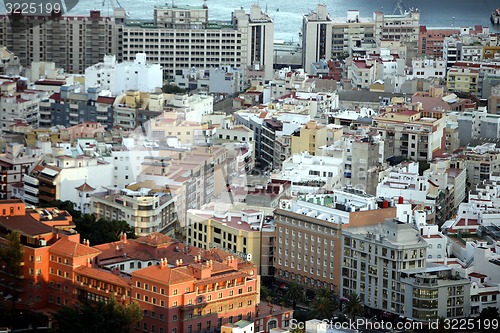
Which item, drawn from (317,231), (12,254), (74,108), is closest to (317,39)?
(74,108)

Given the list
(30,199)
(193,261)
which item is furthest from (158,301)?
(30,199)

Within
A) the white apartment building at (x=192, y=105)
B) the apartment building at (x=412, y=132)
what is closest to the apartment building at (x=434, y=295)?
the apartment building at (x=412, y=132)

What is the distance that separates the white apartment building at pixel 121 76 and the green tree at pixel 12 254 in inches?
372

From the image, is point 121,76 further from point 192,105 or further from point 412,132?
point 412,132

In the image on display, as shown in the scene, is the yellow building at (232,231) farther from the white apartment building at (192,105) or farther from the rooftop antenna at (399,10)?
the rooftop antenna at (399,10)

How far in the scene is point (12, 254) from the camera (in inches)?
655

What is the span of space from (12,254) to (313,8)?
1048 inches

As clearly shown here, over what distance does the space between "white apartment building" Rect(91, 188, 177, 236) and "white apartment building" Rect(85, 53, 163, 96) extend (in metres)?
6.70

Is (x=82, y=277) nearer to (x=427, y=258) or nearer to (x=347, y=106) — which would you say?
(x=427, y=258)

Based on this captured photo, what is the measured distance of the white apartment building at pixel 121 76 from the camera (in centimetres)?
2642

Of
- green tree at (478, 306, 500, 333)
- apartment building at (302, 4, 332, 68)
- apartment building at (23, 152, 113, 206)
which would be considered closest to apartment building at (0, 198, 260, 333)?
green tree at (478, 306, 500, 333)

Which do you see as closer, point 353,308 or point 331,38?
point 353,308

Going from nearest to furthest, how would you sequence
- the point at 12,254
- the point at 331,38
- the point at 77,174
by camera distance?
the point at 12,254
the point at 77,174
the point at 331,38

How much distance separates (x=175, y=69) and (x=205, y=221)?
11.8 m
